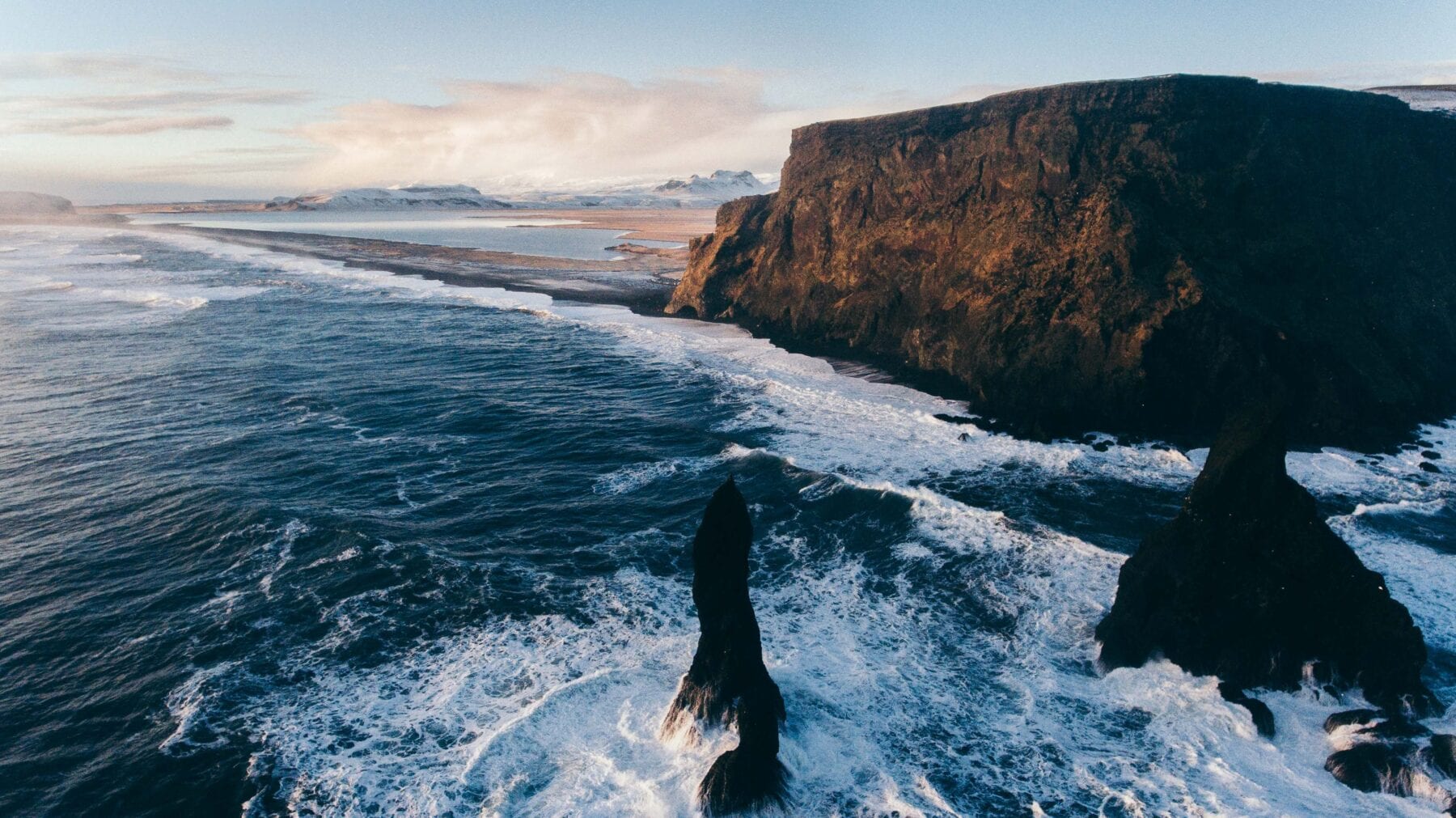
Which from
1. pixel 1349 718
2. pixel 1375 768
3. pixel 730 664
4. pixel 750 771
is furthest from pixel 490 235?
pixel 1375 768

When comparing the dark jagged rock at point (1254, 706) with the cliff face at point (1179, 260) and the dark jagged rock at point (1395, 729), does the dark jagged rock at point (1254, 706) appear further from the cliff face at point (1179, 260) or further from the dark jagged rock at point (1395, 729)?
the cliff face at point (1179, 260)

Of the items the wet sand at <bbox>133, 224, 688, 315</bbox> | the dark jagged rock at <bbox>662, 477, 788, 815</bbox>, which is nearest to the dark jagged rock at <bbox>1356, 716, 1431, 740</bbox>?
the dark jagged rock at <bbox>662, 477, 788, 815</bbox>

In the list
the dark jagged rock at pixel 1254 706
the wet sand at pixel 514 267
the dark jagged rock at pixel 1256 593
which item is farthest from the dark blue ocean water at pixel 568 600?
the wet sand at pixel 514 267

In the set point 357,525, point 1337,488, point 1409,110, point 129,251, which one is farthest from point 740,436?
point 129,251

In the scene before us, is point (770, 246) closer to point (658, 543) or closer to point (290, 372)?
point (290, 372)

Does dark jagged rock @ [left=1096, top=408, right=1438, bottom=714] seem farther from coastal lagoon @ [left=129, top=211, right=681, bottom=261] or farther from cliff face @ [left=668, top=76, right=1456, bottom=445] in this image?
coastal lagoon @ [left=129, top=211, right=681, bottom=261]

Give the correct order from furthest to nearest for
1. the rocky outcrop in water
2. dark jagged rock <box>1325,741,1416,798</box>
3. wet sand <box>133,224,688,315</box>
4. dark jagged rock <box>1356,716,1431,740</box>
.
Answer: wet sand <box>133,224,688,315</box> → dark jagged rock <box>1356,716,1431,740</box> → dark jagged rock <box>1325,741,1416,798</box> → the rocky outcrop in water
